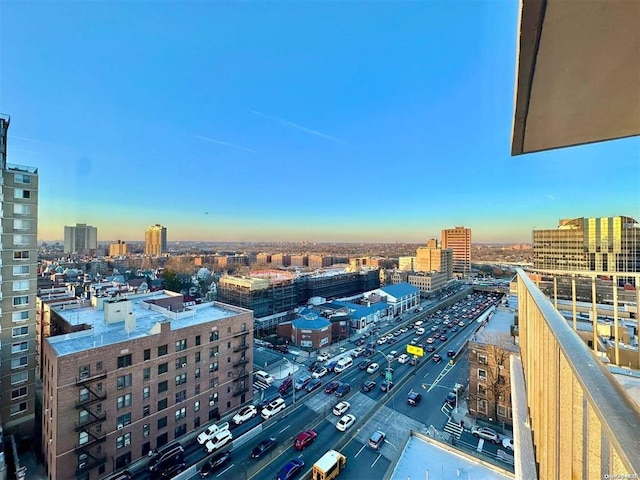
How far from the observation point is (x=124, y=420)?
Answer: 1170cm

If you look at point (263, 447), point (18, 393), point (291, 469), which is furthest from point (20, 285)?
point (291, 469)

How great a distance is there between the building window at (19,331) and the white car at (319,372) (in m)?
14.5

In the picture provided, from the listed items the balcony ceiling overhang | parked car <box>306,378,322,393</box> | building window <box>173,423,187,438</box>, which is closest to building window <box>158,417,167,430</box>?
building window <box>173,423,187,438</box>

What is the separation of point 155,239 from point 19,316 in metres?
84.5

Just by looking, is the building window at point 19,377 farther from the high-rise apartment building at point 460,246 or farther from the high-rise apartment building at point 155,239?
the high-rise apartment building at point 155,239

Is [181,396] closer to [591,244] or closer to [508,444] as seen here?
[508,444]

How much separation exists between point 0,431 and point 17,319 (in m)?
4.45

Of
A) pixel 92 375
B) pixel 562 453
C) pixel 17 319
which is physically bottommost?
pixel 92 375

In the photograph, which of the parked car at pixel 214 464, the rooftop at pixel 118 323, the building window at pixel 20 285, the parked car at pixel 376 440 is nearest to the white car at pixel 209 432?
the parked car at pixel 214 464

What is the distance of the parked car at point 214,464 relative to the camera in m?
11.2

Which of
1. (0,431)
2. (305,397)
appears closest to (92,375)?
(0,431)

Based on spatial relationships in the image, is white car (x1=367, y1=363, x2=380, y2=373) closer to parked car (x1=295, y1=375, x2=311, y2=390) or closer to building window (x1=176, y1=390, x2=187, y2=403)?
parked car (x1=295, y1=375, x2=311, y2=390)

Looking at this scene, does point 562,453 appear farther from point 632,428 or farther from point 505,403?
point 505,403

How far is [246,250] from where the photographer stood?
107 meters
